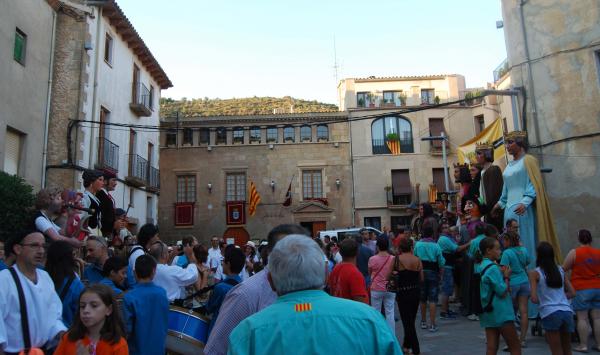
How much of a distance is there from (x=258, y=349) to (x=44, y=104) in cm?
1789

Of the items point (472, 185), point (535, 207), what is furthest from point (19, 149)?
point (535, 207)

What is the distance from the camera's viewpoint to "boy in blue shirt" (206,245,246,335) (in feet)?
14.2

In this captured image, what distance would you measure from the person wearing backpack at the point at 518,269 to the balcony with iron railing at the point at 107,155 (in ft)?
53.3

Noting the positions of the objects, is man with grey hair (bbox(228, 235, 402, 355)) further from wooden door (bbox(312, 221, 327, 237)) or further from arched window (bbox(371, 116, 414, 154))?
arched window (bbox(371, 116, 414, 154))

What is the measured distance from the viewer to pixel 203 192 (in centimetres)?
3247

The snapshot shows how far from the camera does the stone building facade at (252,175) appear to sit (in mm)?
31984

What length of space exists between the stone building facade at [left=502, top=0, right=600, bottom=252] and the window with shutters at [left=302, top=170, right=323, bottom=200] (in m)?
22.0

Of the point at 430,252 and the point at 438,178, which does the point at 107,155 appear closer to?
the point at 430,252

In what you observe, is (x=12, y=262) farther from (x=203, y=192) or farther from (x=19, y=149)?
(x=203, y=192)

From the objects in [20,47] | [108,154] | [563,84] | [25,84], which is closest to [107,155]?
[108,154]

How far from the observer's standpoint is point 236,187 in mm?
32656

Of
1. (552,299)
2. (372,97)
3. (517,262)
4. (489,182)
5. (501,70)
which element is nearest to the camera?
(552,299)

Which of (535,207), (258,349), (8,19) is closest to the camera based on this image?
(258,349)

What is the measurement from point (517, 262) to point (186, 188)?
27.9 metres
